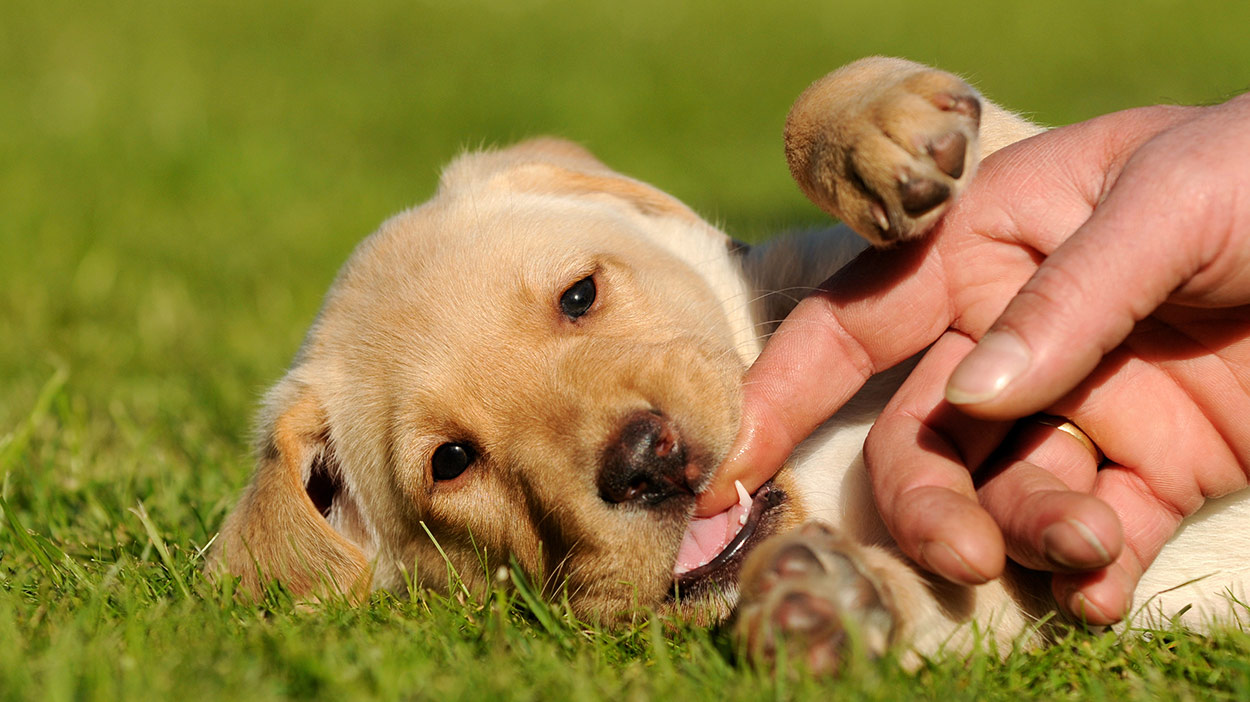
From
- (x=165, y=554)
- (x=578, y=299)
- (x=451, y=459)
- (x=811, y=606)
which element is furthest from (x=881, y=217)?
(x=165, y=554)

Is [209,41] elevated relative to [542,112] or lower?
elevated

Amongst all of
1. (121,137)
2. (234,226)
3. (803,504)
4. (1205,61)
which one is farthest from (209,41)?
(803,504)

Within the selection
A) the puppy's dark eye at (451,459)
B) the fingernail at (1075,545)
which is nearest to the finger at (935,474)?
the fingernail at (1075,545)

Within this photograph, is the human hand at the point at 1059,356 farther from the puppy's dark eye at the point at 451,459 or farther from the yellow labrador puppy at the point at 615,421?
the puppy's dark eye at the point at 451,459

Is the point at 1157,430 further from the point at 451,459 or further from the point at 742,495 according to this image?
the point at 451,459

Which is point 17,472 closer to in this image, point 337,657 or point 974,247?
point 337,657

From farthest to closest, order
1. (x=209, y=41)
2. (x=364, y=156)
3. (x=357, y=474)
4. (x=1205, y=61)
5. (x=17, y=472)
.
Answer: (x=209, y=41)
(x=1205, y=61)
(x=364, y=156)
(x=17, y=472)
(x=357, y=474)
